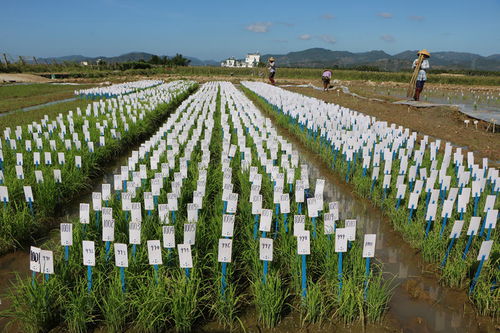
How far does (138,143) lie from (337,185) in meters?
5.09

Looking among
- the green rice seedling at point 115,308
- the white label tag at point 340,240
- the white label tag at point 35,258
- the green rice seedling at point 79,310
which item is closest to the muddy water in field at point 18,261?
the white label tag at point 35,258

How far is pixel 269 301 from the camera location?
2.48 meters

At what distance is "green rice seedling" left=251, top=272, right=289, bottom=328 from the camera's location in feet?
8.16

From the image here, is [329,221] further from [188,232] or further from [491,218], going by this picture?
[491,218]

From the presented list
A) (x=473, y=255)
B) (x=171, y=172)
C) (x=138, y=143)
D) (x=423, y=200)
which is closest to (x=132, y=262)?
(x=171, y=172)

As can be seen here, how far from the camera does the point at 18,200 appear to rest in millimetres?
4191

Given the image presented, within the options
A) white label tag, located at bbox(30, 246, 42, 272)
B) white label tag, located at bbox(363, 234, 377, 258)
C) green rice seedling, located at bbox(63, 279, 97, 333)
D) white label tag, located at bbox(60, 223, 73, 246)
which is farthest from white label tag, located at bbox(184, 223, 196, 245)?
white label tag, located at bbox(363, 234, 377, 258)

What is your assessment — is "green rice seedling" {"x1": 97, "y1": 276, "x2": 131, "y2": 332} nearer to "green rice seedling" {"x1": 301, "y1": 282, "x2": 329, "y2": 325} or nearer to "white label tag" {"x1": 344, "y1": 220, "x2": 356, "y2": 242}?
"green rice seedling" {"x1": 301, "y1": 282, "x2": 329, "y2": 325}

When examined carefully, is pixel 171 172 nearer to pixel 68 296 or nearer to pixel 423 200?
pixel 68 296

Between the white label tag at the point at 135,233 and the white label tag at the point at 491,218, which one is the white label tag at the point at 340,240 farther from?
the white label tag at the point at 135,233

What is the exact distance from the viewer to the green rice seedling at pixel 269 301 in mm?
2486

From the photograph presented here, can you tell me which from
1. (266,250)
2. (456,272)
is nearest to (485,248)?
(456,272)

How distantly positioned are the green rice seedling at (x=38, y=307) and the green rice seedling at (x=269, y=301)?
142 cm

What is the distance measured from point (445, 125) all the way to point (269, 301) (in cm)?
968
